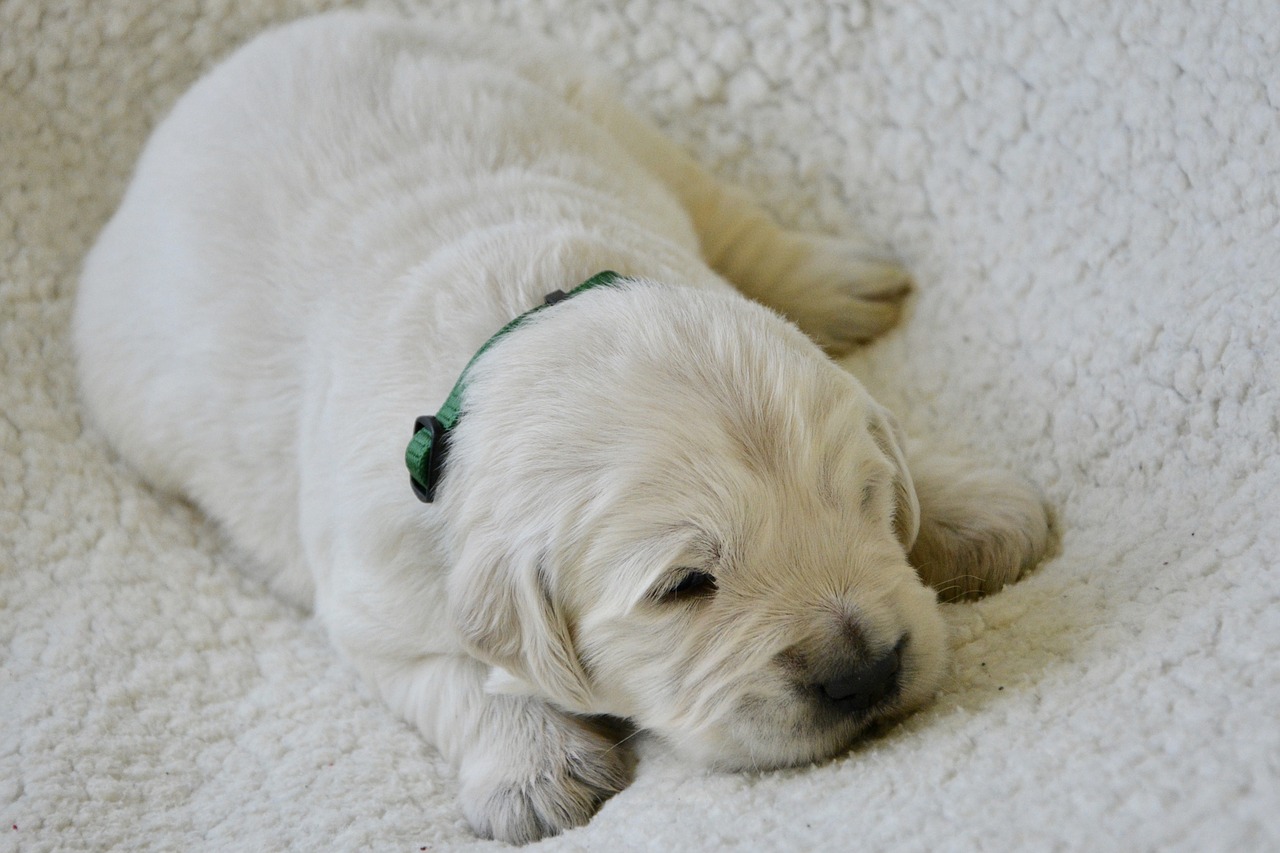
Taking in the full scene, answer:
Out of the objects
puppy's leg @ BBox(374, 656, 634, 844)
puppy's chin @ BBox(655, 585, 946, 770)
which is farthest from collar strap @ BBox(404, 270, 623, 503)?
puppy's chin @ BBox(655, 585, 946, 770)

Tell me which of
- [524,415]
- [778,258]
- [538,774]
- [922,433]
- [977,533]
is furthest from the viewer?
[778,258]

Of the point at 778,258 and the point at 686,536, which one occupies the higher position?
the point at 686,536

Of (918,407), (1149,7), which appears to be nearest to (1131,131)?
(1149,7)

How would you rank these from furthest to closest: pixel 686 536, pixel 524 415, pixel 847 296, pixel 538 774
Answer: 1. pixel 847 296
2. pixel 538 774
3. pixel 524 415
4. pixel 686 536

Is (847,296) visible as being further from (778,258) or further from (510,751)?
(510,751)

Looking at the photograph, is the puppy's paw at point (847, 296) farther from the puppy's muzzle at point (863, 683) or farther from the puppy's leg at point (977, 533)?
the puppy's muzzle at point (863, 683)

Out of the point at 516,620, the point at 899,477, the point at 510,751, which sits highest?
the point at 899,477

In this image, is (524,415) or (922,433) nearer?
(524,415)

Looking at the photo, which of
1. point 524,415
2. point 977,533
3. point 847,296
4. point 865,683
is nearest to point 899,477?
point 977,533
